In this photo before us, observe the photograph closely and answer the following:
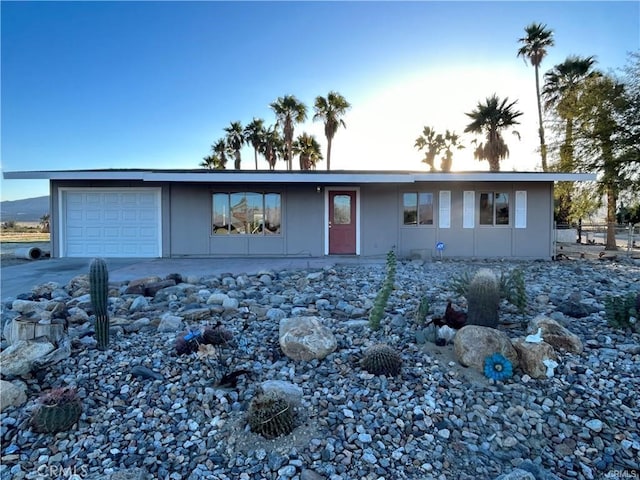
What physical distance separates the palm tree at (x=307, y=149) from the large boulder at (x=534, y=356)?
26.4 meters

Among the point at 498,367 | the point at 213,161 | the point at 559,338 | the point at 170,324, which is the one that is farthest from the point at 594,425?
the point at 213,161

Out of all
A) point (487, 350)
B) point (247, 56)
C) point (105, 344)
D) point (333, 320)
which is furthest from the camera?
point (247, 56)

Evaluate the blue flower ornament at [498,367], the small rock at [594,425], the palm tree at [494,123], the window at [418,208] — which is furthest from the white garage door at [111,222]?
the palm tree at [494,123]

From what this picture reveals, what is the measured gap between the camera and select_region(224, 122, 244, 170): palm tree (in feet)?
105

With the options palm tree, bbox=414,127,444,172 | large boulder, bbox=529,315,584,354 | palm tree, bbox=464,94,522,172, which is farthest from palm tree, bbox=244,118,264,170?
large boulder, bbox=529,315,584,354

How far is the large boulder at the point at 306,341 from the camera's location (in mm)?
3557

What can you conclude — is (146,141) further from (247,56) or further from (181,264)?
(181,264)

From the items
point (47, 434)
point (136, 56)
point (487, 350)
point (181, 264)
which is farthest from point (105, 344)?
point (136, 56)

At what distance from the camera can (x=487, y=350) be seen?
331cm

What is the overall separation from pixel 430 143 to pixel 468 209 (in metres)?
19.3

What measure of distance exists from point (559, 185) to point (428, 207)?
9.08 meters

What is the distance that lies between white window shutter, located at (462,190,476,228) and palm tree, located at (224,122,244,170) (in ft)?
78.0

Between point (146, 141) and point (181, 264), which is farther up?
A: point (146, 141)

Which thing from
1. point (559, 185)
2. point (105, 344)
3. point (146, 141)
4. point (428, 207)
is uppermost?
point (146, 141)
